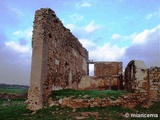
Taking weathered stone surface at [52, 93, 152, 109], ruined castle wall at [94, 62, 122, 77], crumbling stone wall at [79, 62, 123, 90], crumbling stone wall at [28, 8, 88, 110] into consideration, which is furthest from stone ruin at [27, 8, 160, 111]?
ruined castle wall at [94, 62, 122, 77]

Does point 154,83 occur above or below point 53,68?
below

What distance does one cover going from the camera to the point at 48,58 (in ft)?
37.2

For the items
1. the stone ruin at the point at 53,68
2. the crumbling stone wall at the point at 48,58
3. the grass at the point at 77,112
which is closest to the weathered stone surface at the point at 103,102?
the grass at the point at 77,112

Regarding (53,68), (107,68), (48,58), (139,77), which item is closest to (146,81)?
(139,77)

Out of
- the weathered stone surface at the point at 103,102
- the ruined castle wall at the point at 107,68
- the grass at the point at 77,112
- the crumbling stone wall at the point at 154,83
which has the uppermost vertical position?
the ruined castle wall at the point at 107,68

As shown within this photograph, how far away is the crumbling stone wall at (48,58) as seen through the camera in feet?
34.6

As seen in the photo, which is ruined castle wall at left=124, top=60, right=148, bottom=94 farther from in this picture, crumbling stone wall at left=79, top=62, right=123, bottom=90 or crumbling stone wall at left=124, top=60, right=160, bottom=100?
crumbling stone wall at left=79, top=62, right=123, bottom=90

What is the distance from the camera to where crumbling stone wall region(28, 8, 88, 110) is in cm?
1055

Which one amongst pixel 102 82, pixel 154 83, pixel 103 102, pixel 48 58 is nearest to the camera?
pixel 103 102

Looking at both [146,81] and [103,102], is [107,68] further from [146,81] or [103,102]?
[103,102]

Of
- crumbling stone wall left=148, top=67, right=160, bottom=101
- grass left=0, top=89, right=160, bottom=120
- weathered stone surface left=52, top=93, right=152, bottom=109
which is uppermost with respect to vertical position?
crumbling stone wall left=148, top=67, right=160, bottom=101

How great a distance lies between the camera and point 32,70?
35.1ft

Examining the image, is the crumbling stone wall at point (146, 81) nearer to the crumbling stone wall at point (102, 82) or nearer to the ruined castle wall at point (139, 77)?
the ruined castle wall at point (139, 77)

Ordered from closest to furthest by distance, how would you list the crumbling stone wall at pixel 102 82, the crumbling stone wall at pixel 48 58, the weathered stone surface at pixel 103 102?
the weathered stone surface at pixel 103 102 → the crumbling stone wall at pixel 48 58 → the crumbling stone wall at pixel 102 82
